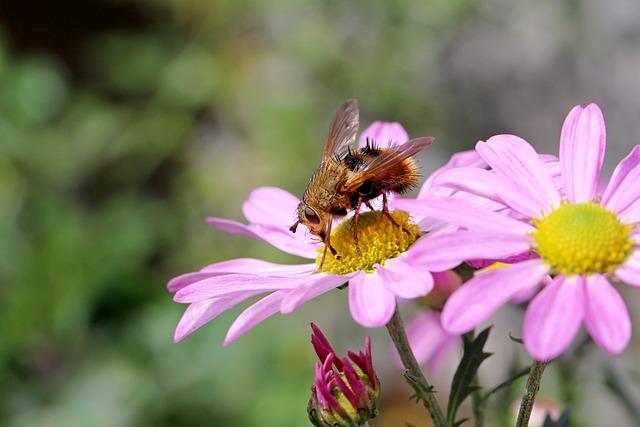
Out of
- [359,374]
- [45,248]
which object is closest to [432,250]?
[359,374]

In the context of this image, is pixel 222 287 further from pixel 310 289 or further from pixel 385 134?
pixel 385 134

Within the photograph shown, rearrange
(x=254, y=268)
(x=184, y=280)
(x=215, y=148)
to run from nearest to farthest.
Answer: (x=184, y=280) < (x=254, y=268) < (x=215, y=148)

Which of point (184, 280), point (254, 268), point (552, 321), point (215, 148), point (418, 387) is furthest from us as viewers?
point (215, 148)

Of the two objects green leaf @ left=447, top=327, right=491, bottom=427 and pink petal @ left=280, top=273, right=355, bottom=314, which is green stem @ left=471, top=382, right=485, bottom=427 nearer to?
green leaf @ left=447, top=327, right=491, bottom=427

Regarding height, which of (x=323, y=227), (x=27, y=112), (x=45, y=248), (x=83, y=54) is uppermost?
(x=83, y=54)

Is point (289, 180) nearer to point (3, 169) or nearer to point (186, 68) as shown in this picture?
point (186, 68)

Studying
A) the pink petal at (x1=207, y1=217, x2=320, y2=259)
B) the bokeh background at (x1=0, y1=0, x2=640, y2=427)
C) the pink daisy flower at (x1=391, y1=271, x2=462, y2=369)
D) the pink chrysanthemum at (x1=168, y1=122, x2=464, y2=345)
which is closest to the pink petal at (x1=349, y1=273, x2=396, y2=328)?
the pink chrysanthemum at (x1=168, y1=122, x2=464, y2=345)

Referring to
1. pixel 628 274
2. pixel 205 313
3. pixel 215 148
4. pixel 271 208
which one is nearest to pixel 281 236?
pixel 271 208

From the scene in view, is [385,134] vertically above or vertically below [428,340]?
above
